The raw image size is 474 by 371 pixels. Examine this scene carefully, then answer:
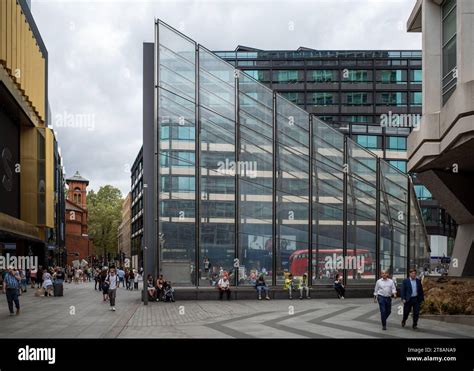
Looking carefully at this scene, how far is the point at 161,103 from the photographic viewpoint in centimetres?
3244

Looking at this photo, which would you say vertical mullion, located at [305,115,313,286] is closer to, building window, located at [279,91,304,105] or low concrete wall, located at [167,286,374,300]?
low concrete wall, located at [167,286,374,300]

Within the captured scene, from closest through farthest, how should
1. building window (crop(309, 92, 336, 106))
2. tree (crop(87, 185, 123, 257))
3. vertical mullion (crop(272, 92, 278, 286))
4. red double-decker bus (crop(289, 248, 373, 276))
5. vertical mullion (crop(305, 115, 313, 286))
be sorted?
vertical mullion (crop(272, 92, 278, 286)), red double-decker bus (crop(289, 248, 373, 276)), vertical mullion (crop(305, 115, 313, 286)), building window (crop(309, 92, 336, 106)), tree (crop(87, 185, 123, 257))

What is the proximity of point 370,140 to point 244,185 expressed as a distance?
162ft

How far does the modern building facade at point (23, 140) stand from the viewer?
4084 cm

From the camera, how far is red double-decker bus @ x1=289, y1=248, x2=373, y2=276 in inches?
1332

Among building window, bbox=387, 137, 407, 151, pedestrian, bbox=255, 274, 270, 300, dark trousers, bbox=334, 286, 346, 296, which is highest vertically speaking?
building window, bbox=387, 137, 407, 151

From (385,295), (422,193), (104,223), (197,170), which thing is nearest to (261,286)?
(197,170)

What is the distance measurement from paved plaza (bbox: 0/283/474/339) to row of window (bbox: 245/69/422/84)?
6773 centimetres

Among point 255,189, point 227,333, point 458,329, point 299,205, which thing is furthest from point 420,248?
point 227,333

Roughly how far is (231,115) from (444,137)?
14.6 metres

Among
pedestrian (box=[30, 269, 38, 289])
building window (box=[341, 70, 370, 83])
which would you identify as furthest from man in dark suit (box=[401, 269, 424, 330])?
building window (box=[341, 70, 370, 83])

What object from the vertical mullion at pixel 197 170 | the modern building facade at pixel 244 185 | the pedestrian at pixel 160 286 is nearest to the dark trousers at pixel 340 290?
the modern building facade at pixel 244 185

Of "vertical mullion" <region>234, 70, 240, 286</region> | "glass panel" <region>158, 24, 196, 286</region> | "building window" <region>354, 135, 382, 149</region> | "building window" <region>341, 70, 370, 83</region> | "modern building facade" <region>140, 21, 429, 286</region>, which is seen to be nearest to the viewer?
"glass panel" <region>158, 24, 196, 286</region>
